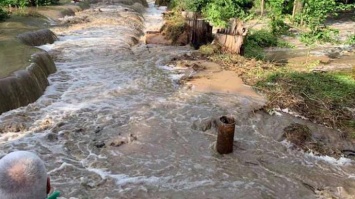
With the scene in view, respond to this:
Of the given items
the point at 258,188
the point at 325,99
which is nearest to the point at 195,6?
the point at 325,99

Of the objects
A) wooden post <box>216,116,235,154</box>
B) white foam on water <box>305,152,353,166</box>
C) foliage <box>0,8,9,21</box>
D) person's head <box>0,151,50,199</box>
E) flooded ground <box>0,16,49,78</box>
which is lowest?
white foam on water <box>305,152,353,166</box>

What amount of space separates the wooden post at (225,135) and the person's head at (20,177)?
14.1 ft

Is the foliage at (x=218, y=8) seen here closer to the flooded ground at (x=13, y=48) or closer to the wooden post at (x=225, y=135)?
the flooded ground at (x=13, y=48)

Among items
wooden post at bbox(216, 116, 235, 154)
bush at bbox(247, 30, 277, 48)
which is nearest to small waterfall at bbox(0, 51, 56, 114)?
wooden post at bbox(216, 116, 235, 154)

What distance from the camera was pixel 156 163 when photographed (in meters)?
5.83

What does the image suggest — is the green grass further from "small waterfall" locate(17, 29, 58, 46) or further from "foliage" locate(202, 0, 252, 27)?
"small waterfall" locate(17, 29, 58, 46)

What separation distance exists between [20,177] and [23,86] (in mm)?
6494

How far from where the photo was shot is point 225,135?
5.89m

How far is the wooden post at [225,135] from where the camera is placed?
586 cm

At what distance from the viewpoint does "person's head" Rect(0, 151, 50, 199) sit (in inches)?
69.2

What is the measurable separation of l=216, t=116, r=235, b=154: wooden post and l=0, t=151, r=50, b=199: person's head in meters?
4.29

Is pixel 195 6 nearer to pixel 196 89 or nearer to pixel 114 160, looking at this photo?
pixel 196 89

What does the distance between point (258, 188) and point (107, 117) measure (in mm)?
3425

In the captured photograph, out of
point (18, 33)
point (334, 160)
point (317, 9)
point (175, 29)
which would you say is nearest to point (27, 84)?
point (18, 33)
